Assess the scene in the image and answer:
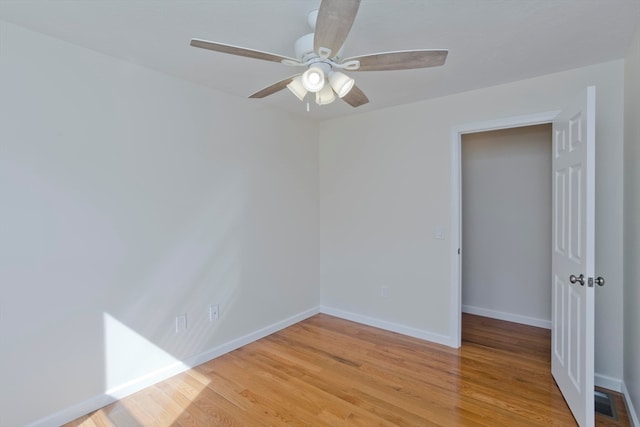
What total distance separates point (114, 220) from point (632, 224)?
3415mm

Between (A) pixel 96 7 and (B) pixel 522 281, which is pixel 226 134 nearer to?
(A) pixel 96 7

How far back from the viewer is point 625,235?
2279 millimetres

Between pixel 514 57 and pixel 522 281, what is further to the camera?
pixel 522 281

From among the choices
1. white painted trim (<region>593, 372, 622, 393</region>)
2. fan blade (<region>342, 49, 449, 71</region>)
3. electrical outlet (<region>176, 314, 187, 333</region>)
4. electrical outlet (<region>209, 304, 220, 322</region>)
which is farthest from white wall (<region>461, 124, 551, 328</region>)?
electrical outlet (<region>176, 314, 187, 333</region>)

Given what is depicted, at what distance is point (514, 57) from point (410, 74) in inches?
27.6

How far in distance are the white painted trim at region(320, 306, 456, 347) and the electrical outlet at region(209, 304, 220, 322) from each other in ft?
4.96

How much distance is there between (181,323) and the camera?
269 centimetres

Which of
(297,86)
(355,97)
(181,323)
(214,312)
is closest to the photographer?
(297,86)

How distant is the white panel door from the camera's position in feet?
6.18

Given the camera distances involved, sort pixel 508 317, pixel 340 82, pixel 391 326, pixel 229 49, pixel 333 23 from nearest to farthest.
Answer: pixel 333 23, pixel 229 49, pixel 340 82, pixel 391 326, pixel 508 317

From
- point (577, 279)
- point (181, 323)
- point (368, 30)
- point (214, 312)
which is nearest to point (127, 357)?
point (181, 323)

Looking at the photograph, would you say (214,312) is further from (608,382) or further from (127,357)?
(608,382)

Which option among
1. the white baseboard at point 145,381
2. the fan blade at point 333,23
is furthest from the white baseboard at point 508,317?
the fan blade at point 333,23

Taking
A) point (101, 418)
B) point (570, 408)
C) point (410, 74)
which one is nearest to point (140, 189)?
point (101, 418)
